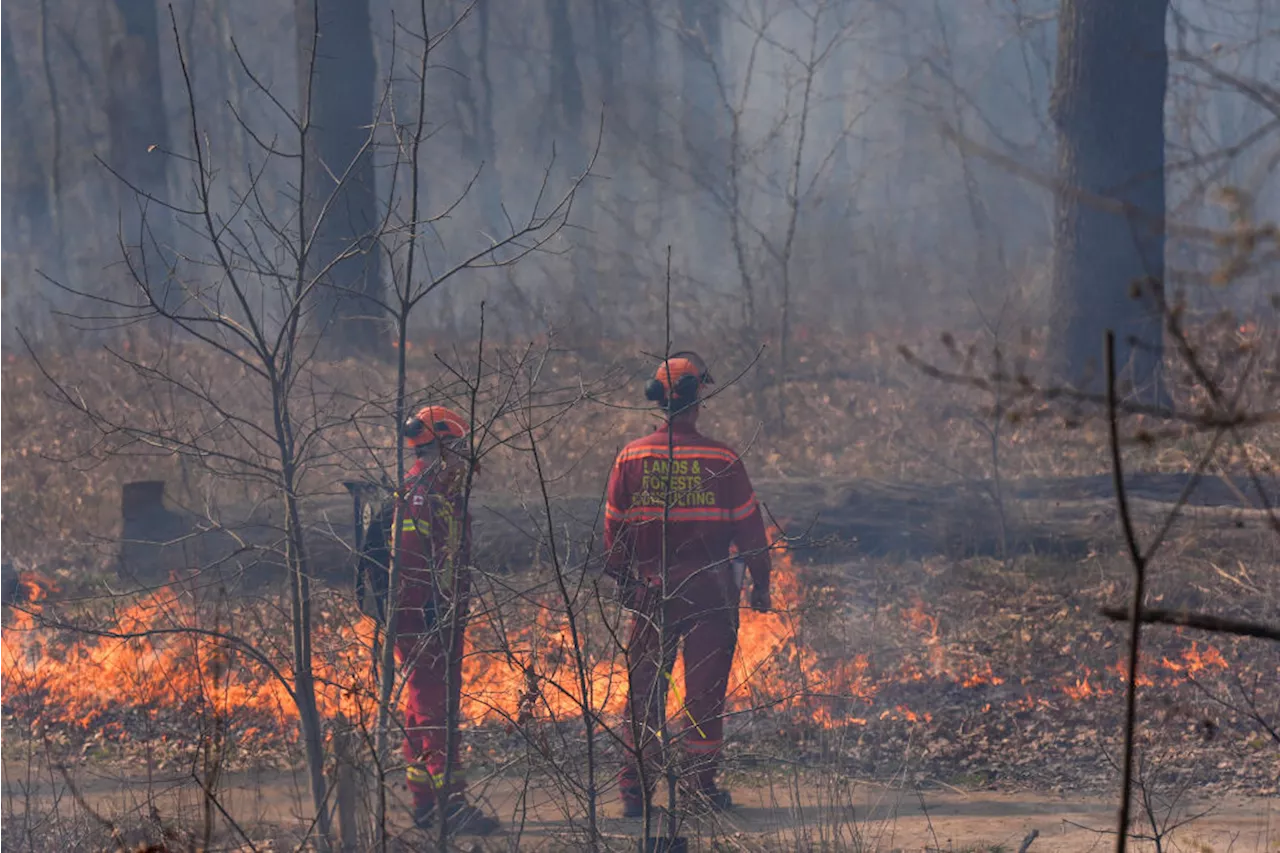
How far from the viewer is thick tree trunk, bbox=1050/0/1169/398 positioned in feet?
44.5

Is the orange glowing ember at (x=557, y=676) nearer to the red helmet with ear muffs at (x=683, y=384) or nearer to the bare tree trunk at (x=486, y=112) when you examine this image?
the red helmet with ear muffs at (x=683, y=384)

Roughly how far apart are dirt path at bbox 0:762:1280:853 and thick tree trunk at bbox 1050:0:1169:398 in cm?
757

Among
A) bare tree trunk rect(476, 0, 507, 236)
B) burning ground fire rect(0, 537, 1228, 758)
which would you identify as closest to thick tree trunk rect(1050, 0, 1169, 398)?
burning ground fire rect(0, 537, 1228, 758)

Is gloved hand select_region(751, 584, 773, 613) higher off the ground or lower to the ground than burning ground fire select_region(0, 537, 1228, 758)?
higher

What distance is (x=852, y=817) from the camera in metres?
5.49

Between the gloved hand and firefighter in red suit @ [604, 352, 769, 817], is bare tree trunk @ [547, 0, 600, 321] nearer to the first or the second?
firefighter in red suit @ [604, 352, 769, 817]

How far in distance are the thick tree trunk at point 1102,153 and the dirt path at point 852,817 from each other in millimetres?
7567

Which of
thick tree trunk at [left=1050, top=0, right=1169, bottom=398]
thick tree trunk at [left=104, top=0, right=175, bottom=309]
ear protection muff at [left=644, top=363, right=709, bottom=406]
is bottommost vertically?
ear protection muff at [left=644, top=363, right=709, bottom=406]

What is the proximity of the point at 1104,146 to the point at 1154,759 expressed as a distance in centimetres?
861

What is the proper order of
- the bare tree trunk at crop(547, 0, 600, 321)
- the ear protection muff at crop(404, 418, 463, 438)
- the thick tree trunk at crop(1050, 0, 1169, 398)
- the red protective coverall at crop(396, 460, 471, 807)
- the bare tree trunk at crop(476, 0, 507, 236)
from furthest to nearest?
the bare tree trunk at crop(476, 0, 507, 236)
the bare tree trunk at crop(547, 0, 600, 321)
the thick tree trunk at crop(1050, 0, 1169, 398)
the ear protection muff at crop(404, 418, 463, 438)
the red protective coverall at crop(396, 460, 471, 807)

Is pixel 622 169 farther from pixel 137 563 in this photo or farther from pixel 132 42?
pixel 137 563

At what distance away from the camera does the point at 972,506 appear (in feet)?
33.7

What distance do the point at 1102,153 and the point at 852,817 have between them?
10303 millimetres

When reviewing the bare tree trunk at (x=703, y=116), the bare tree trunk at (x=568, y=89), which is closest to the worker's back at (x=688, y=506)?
the bare tree trunk at (x=703, y=116)
